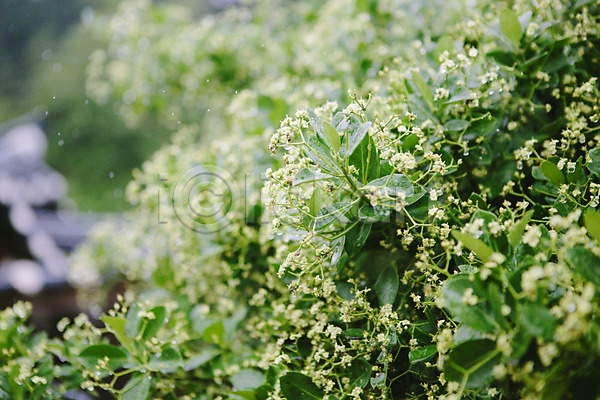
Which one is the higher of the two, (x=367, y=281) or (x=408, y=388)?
(x=367, y=281)

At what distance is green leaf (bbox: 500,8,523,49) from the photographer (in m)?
0.72

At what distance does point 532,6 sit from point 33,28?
464 centimetres

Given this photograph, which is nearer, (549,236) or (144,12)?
(549,236)

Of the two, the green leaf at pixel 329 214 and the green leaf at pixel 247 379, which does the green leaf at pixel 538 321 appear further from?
the green leaf at pixel 247 379

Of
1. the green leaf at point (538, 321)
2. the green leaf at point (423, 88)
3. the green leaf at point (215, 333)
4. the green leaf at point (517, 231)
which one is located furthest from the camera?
the green leaf at point (215, 333)

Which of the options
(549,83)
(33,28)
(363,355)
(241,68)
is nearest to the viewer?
(363,355)

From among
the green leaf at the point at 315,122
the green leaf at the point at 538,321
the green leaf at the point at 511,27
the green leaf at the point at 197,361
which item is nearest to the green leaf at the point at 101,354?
the green leaf at the point at 197,361

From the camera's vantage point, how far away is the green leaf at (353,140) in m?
0.57

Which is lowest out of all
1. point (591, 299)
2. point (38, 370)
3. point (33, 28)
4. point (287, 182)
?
point (38, 370)

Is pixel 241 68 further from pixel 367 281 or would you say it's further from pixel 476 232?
pixel 476 232

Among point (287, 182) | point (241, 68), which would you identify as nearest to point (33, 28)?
point (241, 68)

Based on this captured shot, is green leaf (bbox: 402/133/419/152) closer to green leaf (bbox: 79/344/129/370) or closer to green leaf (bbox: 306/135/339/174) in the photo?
green leaf (bbox: 306/135/339/174)

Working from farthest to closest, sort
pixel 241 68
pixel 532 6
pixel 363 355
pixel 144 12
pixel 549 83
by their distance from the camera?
pixel 144 12 < pixel 241 68 < pixel 532 6 < pixel 549 83 < pixel 363 355

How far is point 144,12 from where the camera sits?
5.99 ft
